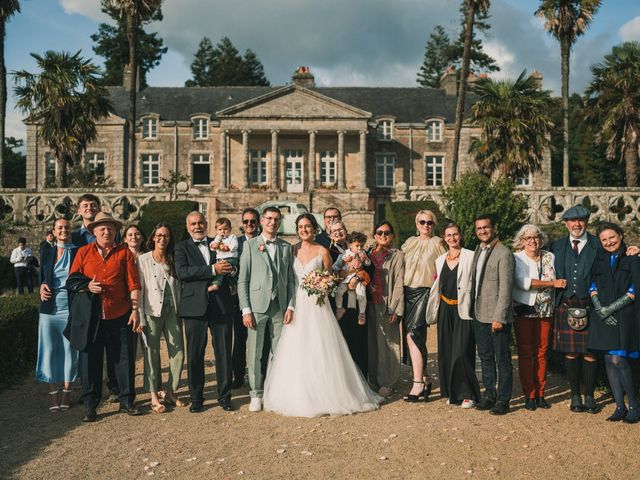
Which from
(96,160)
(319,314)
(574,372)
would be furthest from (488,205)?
(96,160)

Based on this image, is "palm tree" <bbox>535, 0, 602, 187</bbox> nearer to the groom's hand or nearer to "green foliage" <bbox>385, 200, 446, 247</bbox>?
"green foliage" <bbox>385, 200, 446, 247</bbox>

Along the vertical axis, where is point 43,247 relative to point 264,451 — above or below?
above

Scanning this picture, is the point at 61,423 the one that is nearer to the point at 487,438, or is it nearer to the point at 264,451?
the point at 264,451

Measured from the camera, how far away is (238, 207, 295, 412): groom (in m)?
6.47

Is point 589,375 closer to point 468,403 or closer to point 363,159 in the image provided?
point 468,403

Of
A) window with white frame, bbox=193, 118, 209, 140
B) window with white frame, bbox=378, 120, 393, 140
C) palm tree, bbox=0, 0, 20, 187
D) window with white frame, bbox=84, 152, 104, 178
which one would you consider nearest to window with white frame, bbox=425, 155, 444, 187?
window with white frame, bbox=378, 120, 393, 140

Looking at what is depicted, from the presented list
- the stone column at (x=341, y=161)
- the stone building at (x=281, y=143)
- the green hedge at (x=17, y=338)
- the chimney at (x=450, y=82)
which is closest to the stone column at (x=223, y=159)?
the stone building at (x=281, y=143)

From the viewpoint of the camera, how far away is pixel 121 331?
6375 millimetres

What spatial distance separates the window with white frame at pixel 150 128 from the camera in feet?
123

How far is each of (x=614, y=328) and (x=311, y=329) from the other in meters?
2.87

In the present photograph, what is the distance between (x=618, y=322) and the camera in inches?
237

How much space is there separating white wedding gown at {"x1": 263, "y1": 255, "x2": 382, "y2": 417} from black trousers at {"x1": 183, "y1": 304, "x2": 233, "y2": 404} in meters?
0.44

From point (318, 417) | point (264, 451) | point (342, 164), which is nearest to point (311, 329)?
point (318, 417)

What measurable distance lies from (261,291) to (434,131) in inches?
1299
